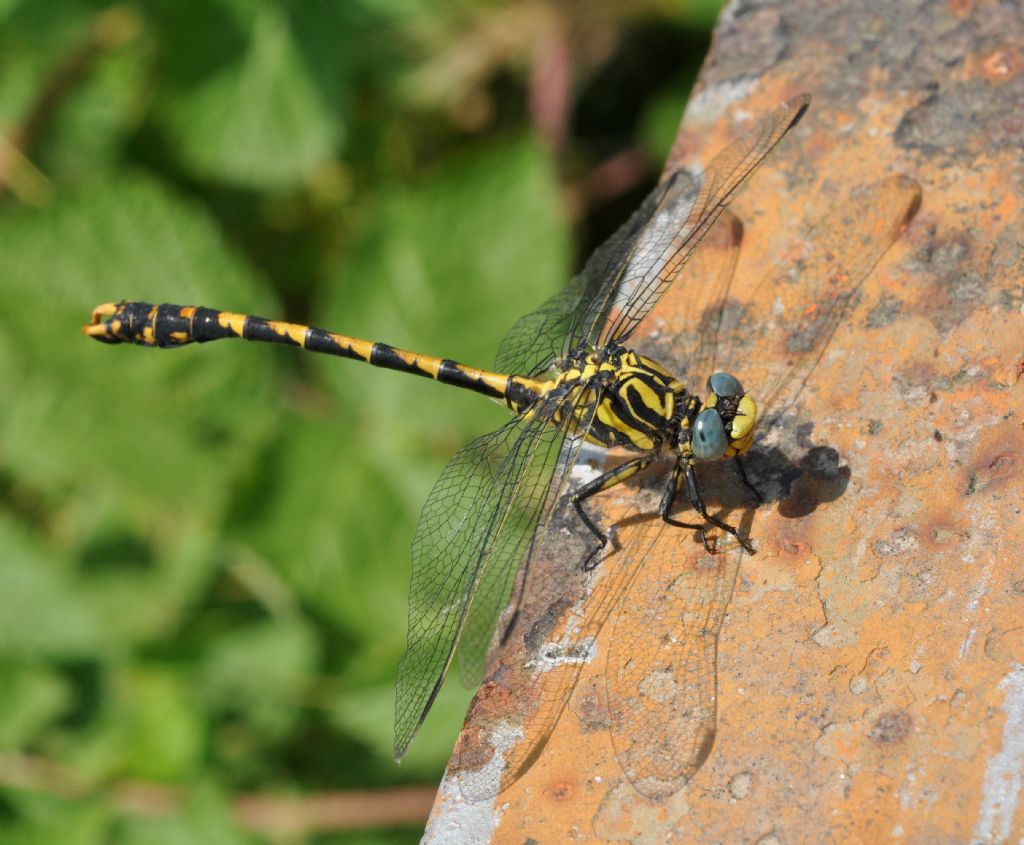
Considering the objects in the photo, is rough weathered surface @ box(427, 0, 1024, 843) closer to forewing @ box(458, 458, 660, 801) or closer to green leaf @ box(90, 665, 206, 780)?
forewing @ box(458, 458, 660, 801)

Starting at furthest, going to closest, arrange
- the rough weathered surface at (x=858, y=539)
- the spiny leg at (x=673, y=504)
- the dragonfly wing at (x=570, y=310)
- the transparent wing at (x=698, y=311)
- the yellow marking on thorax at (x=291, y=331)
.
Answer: the yellow marking on thorax at (x=291, y=331)
the dragonfly wing at (x=570, y=310)
the transparent wing at (x=698, y=311)
the spiny leg at (x=673, y=504)
the rough weathered surface at (x=858, y=539)

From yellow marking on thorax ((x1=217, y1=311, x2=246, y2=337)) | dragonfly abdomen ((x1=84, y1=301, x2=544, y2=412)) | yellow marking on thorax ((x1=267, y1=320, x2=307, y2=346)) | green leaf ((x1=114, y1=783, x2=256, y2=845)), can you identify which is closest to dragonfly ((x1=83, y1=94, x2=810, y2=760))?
dragonfly abdomen ((x1=84, y1=301, x2=544, y2=412))

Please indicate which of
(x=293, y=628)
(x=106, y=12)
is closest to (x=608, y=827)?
(x=293, y=628)

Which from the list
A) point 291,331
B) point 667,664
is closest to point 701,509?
point 667,664

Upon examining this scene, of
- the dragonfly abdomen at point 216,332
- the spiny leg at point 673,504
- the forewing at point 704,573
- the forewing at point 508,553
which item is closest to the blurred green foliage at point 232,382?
the dragonfly abdomen at point 216,332

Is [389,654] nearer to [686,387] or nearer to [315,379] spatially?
[315,379]

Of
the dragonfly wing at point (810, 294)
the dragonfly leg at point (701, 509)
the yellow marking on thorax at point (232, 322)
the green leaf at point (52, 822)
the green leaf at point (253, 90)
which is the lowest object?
the dragonfly leg at point (701, 509)

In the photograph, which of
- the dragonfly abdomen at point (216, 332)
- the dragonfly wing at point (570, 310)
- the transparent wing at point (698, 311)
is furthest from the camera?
the dragonfly abdomen at point (216, 332)

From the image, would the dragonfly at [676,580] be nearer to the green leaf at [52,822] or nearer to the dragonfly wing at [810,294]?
the dragonfly wing at [810,294]
